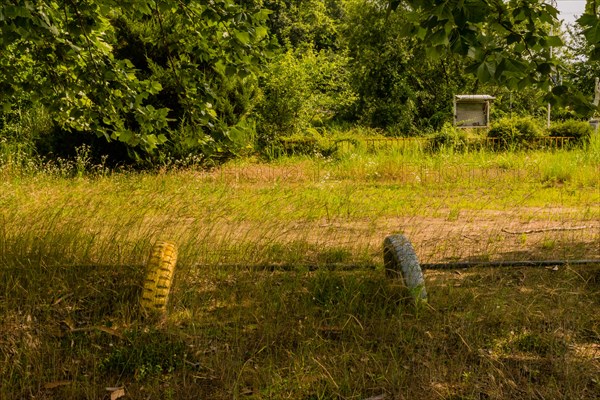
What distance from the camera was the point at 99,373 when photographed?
305 centimetres

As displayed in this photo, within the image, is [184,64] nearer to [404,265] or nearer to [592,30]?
[404,265]

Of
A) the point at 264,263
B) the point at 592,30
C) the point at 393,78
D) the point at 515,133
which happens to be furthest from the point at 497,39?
the point at 393,78

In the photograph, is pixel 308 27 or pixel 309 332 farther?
pixel 308 27

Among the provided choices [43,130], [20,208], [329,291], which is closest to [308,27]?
[43,130]

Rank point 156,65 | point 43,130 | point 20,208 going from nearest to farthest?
1. point 20,208
2. point 156,65
3. point 43,130

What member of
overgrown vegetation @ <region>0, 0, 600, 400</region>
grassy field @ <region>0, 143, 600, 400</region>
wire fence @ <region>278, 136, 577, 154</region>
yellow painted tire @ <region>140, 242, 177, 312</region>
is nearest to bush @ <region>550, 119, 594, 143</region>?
wire fence @ <region>278, 136, 577, 154</region>

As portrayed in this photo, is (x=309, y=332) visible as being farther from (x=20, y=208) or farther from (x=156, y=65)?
(x=156, y=65)

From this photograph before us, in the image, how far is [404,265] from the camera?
3.67m

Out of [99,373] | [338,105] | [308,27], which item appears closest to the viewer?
[99,373]

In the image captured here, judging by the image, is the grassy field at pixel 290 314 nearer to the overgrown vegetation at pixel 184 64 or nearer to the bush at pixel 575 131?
the overgrown vegetation at pixel 184 64

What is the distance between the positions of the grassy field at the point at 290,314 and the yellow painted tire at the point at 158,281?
3.1 inches

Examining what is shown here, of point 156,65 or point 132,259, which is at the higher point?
point 156,65

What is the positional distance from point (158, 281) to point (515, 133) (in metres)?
11.1

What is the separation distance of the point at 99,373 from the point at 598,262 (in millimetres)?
3256
